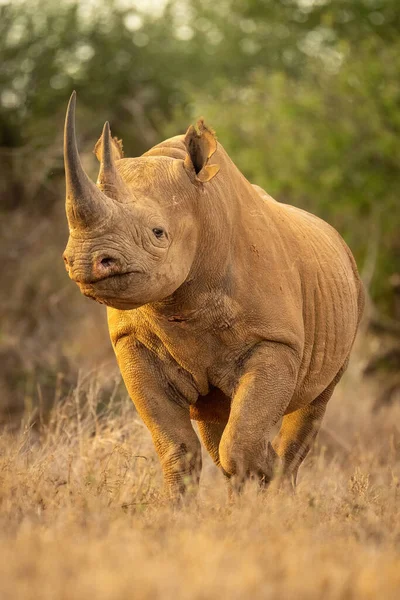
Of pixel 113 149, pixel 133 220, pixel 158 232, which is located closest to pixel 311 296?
pixel 113 149

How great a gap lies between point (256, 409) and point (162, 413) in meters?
0.53

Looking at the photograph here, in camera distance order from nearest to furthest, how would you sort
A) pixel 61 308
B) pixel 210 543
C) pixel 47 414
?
pixel 210 543 → pixel 47 414 → pixel 61 308

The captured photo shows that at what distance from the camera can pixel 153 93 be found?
23.2 metres

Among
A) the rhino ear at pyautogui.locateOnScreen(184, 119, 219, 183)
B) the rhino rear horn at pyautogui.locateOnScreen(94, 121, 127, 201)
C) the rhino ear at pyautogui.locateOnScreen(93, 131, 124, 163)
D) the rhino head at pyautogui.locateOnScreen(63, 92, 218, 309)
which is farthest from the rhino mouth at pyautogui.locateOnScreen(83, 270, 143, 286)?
the rhino ear at pyautogui.locateOnScreen(93, 131, 124, 163)

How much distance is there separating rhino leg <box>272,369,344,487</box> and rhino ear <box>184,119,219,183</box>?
7.63 feet

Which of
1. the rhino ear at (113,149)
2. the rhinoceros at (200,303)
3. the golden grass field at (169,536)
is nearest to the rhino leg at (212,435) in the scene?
the golden grass field at (169,536)

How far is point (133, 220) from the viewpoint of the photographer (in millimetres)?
5672

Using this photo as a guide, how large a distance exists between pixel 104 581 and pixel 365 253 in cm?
1435

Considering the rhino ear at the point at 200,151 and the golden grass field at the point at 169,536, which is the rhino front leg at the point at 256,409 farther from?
the rhino ear at the point at 200,151

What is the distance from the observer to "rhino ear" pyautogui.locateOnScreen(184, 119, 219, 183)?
6121 mm

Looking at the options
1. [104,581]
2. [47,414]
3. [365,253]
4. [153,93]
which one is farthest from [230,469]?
[153,93]

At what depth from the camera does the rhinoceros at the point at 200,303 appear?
5.77 m

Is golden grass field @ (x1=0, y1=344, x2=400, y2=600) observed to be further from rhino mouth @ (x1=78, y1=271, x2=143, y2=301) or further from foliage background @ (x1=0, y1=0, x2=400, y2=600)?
rhino mouth @ (x1=78, y1=271, x2=143, y2=301)

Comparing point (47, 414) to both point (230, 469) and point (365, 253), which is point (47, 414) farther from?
point (365, 253)
